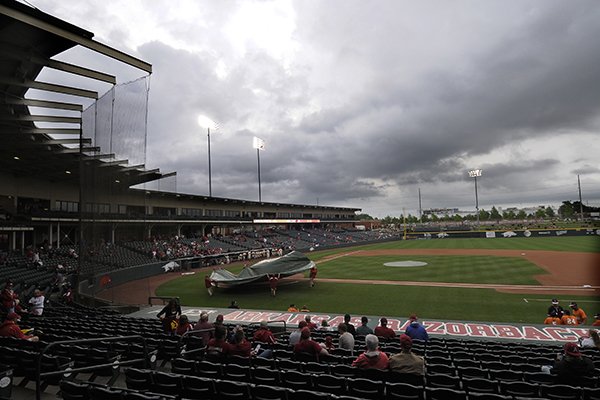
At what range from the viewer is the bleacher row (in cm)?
486

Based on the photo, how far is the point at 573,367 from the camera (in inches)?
228

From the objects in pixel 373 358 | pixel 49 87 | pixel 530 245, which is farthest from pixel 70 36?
pixel 530 245

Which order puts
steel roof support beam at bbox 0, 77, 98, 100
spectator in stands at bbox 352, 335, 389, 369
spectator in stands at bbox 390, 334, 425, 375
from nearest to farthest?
spectator in stands at bbox 390, 334, 425, 375 → spectator in stands at bbox 352, 335, 389, 369 → steel roof support beam at bbox 0, 77, 98, 100

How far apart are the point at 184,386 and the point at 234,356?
1.50 meters

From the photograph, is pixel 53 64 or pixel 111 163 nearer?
pixel 53 64

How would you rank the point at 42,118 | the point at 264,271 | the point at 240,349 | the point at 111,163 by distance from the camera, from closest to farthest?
the point at 240,349, the point at 111,163, the point at 42,118, the point at 264,271

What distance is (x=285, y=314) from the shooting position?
1619cm

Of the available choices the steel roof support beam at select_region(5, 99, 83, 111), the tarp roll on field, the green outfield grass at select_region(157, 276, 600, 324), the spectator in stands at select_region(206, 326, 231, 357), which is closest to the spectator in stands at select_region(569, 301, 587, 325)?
the green outfield grass at select_region(157, 276, 600, 324)

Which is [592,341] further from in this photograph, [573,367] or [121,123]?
[121,123]

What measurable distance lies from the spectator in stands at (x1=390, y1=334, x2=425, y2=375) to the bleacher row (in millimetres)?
103

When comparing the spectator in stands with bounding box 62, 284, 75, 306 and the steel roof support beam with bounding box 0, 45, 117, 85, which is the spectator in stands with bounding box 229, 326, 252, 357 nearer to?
the steel roof support beam with bounding box 0, 45, 117, 85

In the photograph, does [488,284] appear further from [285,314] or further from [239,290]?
[239,290]

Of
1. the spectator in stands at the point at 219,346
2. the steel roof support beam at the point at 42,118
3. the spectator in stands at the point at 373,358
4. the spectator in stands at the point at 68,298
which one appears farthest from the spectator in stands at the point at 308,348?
the steel roof support beam at the point at 42,118

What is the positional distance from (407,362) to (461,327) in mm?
9435
